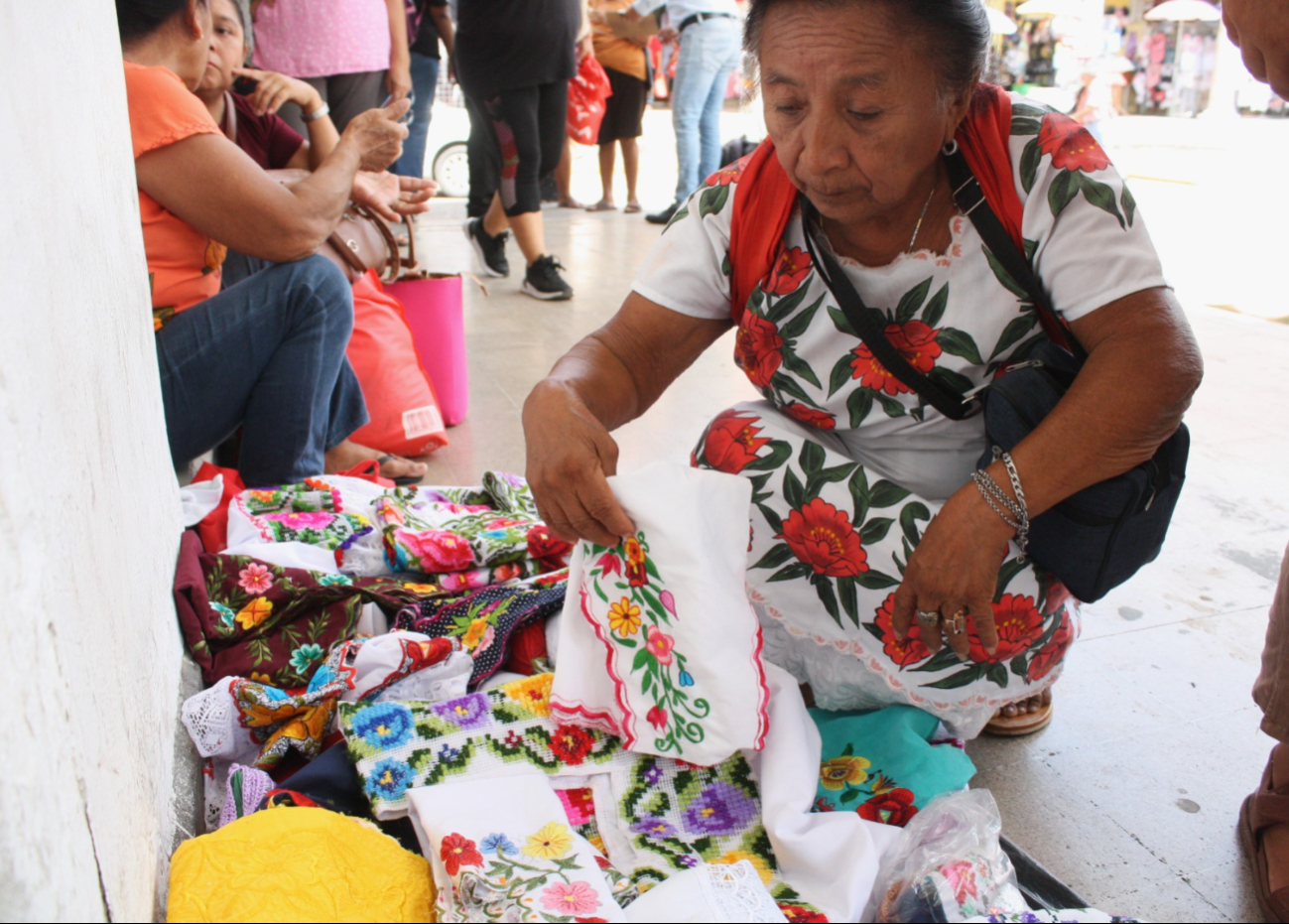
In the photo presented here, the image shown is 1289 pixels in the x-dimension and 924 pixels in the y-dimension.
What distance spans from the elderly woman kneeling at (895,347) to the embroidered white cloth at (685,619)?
0.06 meters

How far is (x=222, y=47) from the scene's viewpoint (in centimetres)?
245

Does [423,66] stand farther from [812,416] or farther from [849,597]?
[849,597]

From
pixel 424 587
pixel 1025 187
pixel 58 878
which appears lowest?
pixel 424 587

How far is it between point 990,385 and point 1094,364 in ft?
0.46

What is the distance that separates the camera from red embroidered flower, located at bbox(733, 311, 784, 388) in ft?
5.36

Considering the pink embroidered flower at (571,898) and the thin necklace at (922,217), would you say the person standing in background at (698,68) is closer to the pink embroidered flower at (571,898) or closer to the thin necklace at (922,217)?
the thin necklace at (922,217)

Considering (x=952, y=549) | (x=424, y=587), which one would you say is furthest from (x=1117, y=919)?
(x=424, y=587)

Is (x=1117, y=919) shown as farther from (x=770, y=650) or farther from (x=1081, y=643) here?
(x=1081, y=643)

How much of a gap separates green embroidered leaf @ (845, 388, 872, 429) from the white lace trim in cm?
76

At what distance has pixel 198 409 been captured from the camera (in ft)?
7.45

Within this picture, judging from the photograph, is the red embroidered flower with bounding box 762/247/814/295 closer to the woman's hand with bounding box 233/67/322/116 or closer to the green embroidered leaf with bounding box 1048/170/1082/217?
the green embroidered leaf with bounding box 1048/170/1082/217

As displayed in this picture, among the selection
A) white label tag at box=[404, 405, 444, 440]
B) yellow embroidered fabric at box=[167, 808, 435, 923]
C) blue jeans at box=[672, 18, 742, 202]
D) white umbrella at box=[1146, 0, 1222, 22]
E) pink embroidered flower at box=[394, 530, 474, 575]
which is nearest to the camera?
yellow embroidered fabric at box=[167, 808, 435, 923]

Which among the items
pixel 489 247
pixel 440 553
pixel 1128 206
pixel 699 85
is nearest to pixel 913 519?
pixel 1128 206

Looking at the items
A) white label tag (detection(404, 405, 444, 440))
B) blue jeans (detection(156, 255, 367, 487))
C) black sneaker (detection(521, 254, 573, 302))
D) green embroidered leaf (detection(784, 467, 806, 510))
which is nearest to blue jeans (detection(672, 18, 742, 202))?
black sneaker (detection(521, 254, 573, 302))
